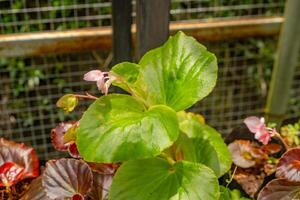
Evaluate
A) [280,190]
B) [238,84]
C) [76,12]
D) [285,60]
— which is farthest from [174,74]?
[238,84]

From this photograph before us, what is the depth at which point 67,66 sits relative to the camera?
1701 millimetres

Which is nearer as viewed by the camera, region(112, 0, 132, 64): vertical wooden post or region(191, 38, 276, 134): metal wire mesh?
region(112, 0, 132, 64): vertical wooden post

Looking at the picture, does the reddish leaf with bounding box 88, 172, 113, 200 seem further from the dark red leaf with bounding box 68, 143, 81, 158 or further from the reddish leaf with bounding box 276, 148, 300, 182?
the reddish leaf with bounding box 276, 148, 300, 182

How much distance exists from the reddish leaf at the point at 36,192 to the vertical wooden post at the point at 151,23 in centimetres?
26

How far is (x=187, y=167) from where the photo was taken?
2.14 feet

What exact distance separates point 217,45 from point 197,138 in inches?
42.0

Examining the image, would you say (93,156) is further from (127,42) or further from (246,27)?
(246,27)

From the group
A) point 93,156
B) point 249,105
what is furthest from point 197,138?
point 249,105

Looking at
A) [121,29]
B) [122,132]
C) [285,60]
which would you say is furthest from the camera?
[285,60]

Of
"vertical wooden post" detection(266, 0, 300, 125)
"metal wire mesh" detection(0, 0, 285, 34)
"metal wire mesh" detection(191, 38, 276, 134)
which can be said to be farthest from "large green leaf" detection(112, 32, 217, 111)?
"metal wire mesh" detection(191, 38, 276, 134)

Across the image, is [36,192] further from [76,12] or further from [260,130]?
[76,12]

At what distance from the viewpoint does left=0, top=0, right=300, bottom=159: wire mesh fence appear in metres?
1.62

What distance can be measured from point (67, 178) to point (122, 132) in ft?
0.49

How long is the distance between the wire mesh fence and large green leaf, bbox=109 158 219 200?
982 mm
